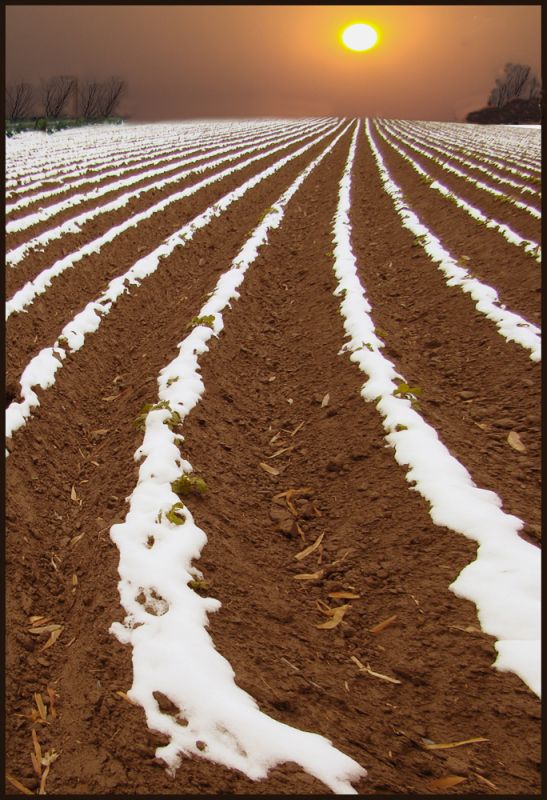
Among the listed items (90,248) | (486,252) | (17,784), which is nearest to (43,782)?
(17,784)

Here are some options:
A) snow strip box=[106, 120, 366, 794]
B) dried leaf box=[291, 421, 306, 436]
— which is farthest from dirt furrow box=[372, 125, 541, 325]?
snow strip box=[106, 120, 366, 794]

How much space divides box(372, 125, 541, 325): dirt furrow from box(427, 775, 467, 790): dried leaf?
5680 millimetres

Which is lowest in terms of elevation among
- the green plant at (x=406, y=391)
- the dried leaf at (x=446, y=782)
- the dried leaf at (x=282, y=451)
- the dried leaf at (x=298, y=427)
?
the dried leaf at (x=446, y=782)

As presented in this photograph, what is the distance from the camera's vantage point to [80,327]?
6980 millimetres

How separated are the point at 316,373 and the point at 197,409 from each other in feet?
5.12

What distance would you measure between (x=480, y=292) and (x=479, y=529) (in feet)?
16.4

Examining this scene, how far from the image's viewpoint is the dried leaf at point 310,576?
3559 millimetres

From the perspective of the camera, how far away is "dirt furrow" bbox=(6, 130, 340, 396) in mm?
6473

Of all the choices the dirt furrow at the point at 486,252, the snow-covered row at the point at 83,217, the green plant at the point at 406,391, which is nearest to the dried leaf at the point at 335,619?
the green plant at the point at 406,391

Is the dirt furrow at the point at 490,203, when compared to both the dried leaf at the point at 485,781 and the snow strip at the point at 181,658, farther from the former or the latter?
the dried leaf at the point at 485,781

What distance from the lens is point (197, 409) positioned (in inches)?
200

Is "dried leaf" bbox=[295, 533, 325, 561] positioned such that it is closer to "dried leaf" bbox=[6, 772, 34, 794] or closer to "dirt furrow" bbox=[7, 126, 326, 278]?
"dried leaf" bbox=[6, 772, 34, 794]

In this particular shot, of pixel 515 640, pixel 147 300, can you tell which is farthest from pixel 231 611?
pixel 147 300

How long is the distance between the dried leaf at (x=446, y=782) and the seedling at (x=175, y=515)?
199 centimetres
